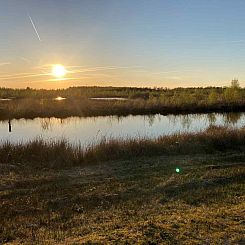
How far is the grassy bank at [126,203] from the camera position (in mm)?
6000

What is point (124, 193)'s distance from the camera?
907 cm

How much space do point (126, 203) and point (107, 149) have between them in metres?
6.43

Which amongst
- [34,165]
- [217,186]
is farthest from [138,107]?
[217,186]

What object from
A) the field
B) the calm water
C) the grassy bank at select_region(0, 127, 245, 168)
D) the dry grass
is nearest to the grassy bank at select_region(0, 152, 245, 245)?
the field

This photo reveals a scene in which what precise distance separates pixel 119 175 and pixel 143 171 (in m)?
0.86

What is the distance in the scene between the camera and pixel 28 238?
6258mm

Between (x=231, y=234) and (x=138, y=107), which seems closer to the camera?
(x=231, y=234)

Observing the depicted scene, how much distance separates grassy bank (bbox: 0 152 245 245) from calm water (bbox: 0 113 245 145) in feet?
28.9

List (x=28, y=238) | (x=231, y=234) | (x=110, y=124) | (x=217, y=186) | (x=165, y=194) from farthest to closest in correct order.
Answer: (x=110, y=124) < (x=217, y=186) < (x=165, y=194) < (x=28, y=238) < (x=231, y=234)

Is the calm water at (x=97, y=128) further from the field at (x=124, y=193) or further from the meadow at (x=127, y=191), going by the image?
the field at (x=124, y=193)

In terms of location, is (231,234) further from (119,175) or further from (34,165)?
(34,165)

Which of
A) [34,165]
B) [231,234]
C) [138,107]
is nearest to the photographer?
[231,234]

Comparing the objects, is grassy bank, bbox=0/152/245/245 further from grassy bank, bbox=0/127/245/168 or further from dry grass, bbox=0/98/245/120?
dry grass, bbox=0/98/245/120

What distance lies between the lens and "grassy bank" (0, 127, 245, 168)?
13.6 meters
